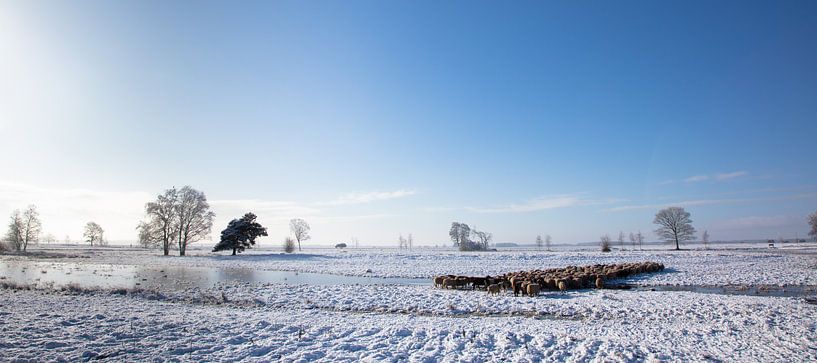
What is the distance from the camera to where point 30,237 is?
88062 mm

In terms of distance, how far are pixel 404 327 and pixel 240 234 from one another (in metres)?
58.4

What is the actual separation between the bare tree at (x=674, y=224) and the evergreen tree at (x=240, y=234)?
84146 mm

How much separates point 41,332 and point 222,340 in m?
5.50

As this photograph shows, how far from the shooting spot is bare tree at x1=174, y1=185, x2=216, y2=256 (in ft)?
219

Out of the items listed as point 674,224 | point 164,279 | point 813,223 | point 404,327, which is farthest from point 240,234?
point 813,223

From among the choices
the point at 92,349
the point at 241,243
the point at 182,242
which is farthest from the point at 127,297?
the point at 182,242

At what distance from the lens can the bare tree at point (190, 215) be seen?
66.9m

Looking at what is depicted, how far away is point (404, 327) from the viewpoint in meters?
11.5

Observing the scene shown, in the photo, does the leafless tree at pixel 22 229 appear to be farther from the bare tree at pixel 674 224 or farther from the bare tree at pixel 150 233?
the bare tree at pixel 674 224

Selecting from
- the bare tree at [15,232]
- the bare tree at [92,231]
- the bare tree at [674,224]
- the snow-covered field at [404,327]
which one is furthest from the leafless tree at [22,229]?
the bare tree at [674,224]

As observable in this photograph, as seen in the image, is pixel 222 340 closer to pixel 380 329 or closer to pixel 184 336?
pixel 184 336

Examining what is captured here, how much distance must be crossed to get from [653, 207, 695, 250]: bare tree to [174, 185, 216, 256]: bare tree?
9481 centimetres

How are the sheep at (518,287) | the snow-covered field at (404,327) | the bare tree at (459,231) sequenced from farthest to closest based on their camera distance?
the bare tree at (459,231), the sheep at (518,287), the snow-covered field at (404,327)

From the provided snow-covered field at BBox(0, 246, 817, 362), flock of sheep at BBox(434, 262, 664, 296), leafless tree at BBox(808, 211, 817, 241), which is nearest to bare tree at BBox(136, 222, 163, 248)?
snow-covered field at BBox(0, 246, 817, 362)
